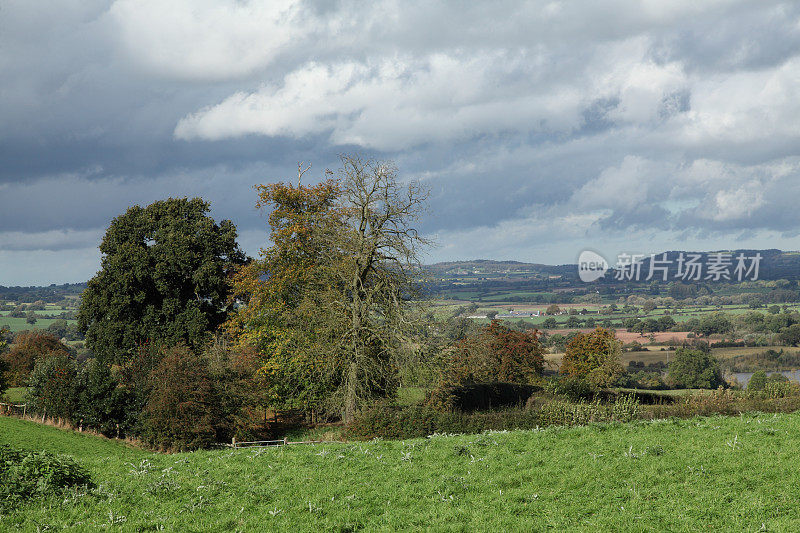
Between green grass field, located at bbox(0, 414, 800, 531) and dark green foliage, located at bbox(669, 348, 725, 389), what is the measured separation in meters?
59.1

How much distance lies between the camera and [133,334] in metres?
42.3

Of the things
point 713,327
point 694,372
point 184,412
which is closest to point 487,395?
point 184,412

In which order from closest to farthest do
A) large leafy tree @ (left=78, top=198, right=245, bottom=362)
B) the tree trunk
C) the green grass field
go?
the green grass field
the tree trunk
large leafy tree @ (left=78, top=198, right=245, bottom=362)

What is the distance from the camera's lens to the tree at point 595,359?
51.4 metres

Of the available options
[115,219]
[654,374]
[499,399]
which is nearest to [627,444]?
[499,399]

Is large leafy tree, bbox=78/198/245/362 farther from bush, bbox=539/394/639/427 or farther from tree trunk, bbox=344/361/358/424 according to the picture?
bush, bbox=539/394/639/427

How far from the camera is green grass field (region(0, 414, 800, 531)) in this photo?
10.1m

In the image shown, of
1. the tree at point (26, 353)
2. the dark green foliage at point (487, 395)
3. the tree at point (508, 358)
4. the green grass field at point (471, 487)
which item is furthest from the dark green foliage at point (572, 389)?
the tree at point (26, 353)

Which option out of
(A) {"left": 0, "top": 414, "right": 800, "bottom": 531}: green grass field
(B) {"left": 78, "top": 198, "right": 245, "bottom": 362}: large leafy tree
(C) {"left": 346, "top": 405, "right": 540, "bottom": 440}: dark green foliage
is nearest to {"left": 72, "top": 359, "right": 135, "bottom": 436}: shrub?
(B) {"left": 78, "top": 198, "right": 245, "bottom": 362}: large leafy tree

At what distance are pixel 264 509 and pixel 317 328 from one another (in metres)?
19.8

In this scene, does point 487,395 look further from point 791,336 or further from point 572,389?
point 791,336

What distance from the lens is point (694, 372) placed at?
71.3 meters

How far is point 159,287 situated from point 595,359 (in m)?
38.5

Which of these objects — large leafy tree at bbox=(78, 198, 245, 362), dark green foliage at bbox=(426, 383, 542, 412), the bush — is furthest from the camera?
large leafy tree at bbox=(78, 198, 245, 362)
